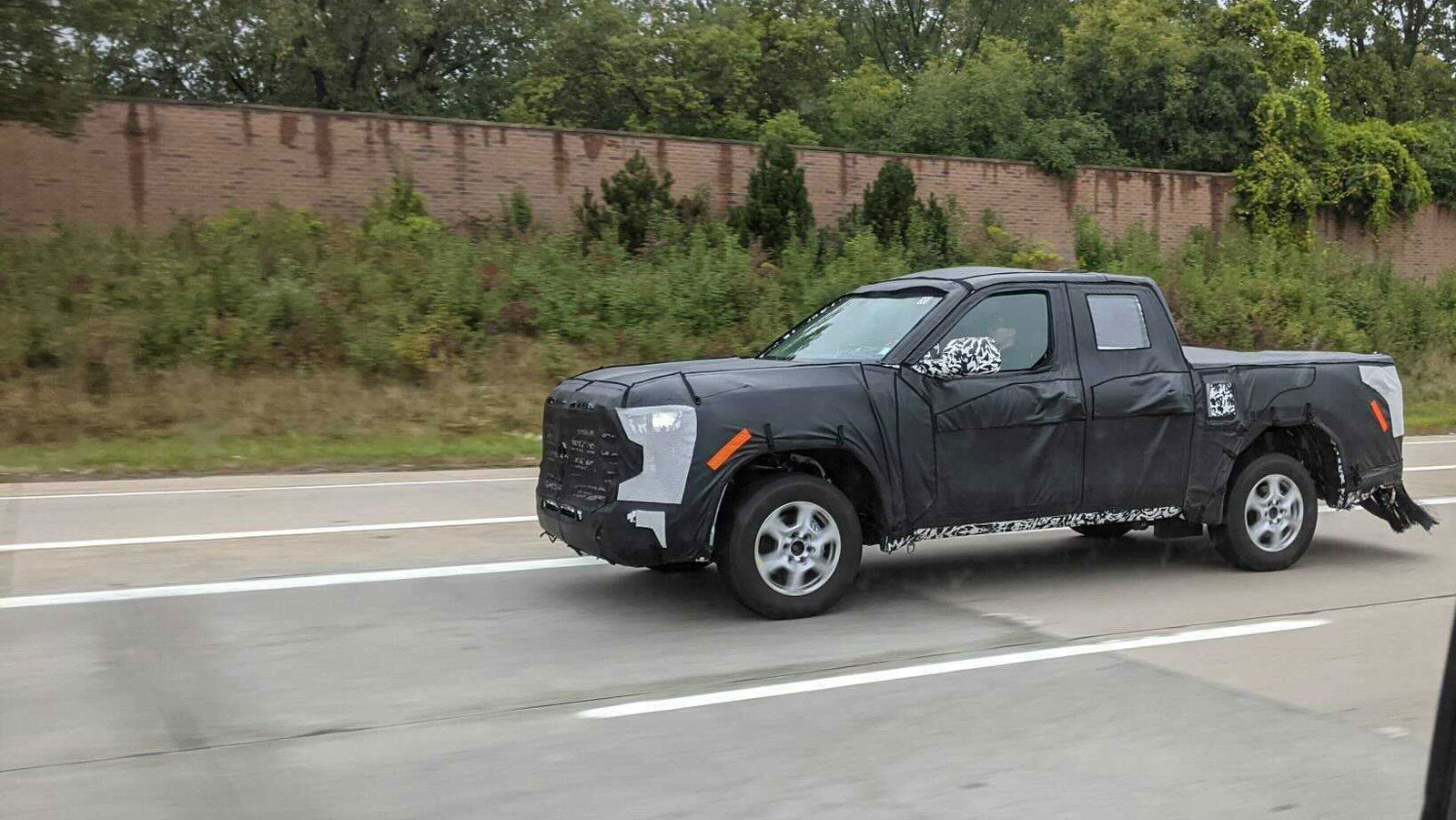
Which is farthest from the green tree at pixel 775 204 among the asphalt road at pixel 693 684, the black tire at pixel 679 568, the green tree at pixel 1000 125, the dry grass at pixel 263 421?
the black tire at pixel 679 568

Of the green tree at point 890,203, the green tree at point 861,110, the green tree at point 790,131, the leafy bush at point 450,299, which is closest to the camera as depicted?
the leafy bush at point 450,299

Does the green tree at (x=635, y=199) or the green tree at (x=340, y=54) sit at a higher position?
the green tree at (x=340, y=54)

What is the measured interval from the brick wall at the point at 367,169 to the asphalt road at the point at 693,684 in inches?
622

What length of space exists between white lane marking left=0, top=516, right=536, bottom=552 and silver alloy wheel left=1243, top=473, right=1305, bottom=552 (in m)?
5.56

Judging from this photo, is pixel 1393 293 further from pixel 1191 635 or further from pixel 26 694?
pixel 26 694

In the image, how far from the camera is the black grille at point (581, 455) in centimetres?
736

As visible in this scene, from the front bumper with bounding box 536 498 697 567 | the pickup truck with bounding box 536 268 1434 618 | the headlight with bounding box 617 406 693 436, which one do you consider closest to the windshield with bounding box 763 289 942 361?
the pickup truck with bounding box 536 268 1434 618

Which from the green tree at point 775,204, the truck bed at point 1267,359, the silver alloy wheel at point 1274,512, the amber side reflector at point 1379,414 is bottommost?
the silver alloy wheel at point 1274,512

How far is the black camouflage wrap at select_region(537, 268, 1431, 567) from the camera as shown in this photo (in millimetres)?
7340

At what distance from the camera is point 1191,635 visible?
724 cm

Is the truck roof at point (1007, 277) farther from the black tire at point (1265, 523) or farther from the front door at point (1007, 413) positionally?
the black tire at point (1265, 523)

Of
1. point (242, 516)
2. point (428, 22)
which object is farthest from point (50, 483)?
point (428, 22)

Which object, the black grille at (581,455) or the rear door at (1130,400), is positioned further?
the rear door at (1130,400)

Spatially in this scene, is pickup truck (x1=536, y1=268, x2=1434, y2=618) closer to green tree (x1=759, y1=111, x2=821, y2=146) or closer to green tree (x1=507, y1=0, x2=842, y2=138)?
green tree (x1=759, y1=111, x2=821, y2=146)
